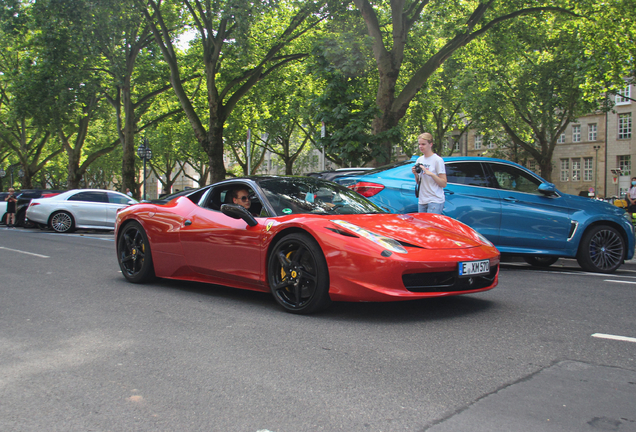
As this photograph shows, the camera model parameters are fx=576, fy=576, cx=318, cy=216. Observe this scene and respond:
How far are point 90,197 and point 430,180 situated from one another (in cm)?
1491

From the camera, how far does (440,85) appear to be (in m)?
32.9

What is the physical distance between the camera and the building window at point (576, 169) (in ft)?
178

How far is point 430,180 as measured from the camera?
7.24 m

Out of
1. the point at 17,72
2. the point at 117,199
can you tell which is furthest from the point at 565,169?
the point at 117,199

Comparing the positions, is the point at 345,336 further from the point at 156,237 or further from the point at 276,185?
the point at 156,237

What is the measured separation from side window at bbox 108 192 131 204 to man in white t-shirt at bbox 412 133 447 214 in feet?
45.8

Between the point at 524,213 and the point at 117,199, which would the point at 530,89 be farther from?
the point at 524,213

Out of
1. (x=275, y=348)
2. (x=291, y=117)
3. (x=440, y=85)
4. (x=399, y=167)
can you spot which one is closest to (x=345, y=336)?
(x=275, y=348)

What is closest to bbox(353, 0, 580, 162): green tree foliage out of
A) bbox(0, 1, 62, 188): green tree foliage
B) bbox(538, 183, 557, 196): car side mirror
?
bbox(538, 183, 557, 196): car side mirror

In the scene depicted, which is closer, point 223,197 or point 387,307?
point 387,307

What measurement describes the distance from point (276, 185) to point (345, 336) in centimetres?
206

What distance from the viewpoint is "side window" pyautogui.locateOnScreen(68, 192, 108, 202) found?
62.3 ft

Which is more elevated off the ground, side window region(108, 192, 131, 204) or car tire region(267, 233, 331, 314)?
side window region(108, 192, 131, 204)

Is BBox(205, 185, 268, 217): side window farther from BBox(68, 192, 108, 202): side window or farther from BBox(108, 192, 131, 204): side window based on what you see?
BBox(68, 192, 108, 202): side window
